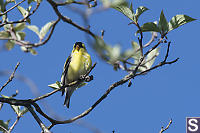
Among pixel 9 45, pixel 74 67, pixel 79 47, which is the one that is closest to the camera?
pixel 9 45

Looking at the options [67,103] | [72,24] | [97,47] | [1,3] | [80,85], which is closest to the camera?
[97,47]

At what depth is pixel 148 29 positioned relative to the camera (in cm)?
244

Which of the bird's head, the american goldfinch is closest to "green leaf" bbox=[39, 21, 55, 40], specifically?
the american goldfinch

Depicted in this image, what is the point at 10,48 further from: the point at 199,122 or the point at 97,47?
the point at 199,122

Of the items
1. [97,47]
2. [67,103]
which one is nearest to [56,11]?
[97,47]

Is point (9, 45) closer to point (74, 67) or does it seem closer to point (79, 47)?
point (74, 67)

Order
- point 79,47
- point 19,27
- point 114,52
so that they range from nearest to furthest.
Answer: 1. point 114,52
2. point 19,27
3. point 79,47

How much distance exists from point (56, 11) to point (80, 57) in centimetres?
282

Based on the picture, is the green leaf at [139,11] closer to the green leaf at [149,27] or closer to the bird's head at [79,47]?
the green leaf at [149,27]

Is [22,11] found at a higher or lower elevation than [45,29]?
higher

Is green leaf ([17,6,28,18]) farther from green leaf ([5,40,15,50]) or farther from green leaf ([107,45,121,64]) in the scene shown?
green leaf ([107,45,121,64])

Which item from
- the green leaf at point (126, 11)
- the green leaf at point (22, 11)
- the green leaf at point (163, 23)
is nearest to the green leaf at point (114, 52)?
the green leaf at point (126, 11)

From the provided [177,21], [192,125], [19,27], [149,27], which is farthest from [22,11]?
[192,125]

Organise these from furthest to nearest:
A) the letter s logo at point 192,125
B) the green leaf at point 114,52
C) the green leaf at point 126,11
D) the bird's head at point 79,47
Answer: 1. the bird's head at point 79,47
2. the letter s logo at point 192,125
3. the green leaf at point 126,11
4. the green leaf at point 114,52
